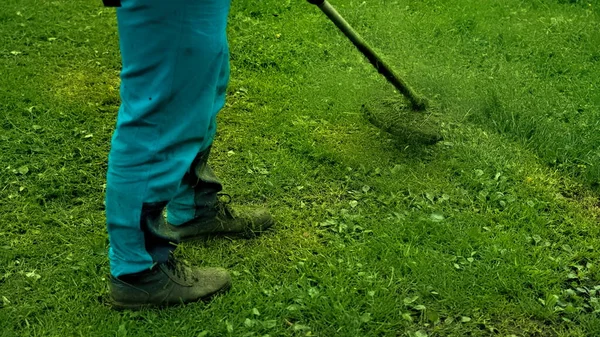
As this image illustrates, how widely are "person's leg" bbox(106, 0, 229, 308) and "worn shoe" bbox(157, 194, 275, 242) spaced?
483 millimetres

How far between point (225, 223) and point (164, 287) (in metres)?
0.52

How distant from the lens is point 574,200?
337 centimetres

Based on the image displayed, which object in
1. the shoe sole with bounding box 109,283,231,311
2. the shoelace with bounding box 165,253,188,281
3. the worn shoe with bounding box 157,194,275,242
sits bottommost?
the shoe sole with bounding box 109,283,231,311

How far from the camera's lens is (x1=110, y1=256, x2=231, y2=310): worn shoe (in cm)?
251

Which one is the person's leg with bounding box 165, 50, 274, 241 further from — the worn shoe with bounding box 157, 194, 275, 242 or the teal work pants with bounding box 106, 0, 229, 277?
the teal work pants with bounding box 106, 0, 229, 277

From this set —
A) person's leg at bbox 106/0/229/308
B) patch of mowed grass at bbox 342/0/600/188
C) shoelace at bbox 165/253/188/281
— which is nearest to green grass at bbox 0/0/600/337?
patch of mowed grass at bbox 342/0/600/188

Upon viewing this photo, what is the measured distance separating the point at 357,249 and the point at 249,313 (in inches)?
24.3

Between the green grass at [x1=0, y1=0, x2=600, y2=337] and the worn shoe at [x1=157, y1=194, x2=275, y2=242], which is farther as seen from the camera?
the worn shoe at [x1=157, y1=194, x2=275, y2=242]

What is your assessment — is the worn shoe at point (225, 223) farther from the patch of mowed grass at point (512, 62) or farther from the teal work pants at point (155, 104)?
the patch of mowed grass at point (512, 62)

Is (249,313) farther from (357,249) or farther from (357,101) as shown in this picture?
(357,101)

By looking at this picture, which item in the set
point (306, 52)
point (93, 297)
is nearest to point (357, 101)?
point (306, 52)

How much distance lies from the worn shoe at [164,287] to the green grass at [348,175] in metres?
0.05

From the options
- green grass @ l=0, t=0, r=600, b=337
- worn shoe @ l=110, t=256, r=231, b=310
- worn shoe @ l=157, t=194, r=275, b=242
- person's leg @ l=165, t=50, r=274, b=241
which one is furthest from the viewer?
worn shoe @ l=157, t=194, r=275, b=242

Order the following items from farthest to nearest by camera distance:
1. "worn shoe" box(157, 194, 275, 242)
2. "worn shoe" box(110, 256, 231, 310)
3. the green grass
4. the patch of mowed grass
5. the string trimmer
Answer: the patch of mowed grass < the string trimmer < "worn shoe" box(157, 194, 275, 242) < the green grass < "worn shoe" box(110, 256, 231, 310)
